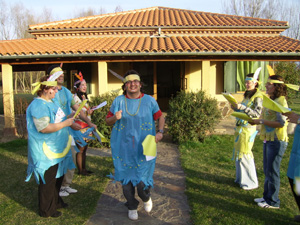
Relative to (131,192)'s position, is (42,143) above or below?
above

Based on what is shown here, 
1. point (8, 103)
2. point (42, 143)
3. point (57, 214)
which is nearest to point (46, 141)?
point (42, 143)

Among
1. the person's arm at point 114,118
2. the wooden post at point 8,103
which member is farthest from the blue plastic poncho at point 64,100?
the wooden post at point 8,103

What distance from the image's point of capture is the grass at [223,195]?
134 inches

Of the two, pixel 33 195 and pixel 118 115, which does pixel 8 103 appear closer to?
pixel 33 195

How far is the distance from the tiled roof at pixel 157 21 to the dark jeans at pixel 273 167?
8.06 metres

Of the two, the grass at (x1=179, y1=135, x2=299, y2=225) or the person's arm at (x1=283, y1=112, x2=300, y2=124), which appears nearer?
the person's arm at (x1=283, y1=112, x2=300, y2=124)

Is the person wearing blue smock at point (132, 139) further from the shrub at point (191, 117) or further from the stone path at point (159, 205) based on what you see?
the shrub at point (191, 117)

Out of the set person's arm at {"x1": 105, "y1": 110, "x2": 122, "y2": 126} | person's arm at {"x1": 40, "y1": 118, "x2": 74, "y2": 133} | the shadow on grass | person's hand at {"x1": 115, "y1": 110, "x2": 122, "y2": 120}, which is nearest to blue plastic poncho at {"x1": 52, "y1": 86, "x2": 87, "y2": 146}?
person's arm at {"x1": 40, "y1": 118, "x2": 74, "y2": 133}

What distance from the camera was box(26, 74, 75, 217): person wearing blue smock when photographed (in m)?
3.21

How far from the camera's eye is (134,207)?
342cm

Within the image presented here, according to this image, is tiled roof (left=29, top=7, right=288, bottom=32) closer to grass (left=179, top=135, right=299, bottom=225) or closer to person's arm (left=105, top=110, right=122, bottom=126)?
grass (left=179, top=135, right=299, bottom=225)

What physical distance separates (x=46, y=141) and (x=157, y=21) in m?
9.38

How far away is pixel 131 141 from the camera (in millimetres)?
3332

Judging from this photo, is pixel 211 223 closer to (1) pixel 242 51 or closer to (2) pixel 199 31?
(1) pixel 242 51
